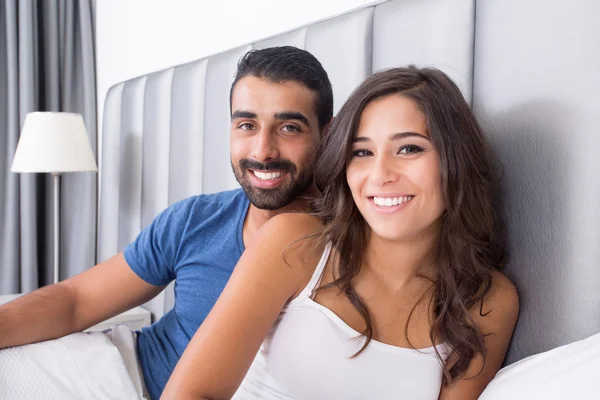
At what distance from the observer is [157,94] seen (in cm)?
223

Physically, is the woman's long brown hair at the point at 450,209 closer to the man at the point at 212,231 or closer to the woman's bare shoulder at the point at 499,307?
the woman's bare shoulder at the point at 499,307

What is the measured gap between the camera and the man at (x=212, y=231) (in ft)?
4.38

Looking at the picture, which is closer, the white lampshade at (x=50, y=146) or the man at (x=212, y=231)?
the man at (x=212, y=231)

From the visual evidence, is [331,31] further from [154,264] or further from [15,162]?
[15,162]

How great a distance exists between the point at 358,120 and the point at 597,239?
427 millimetres

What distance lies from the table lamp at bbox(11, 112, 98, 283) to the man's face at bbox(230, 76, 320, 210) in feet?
4.22

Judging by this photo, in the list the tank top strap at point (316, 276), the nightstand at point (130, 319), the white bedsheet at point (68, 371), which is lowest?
the nightstand at point (130, 319)

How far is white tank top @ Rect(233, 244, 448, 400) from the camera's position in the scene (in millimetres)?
1040

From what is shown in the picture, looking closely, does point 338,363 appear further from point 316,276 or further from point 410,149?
point 410,149

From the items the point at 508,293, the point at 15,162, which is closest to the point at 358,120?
the point at 508,293

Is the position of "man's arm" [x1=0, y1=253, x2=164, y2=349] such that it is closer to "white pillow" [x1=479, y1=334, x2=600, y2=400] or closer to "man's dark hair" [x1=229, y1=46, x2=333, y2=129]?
"man's dark hair" [x1=229, y1=46, x2=333, y2=129]

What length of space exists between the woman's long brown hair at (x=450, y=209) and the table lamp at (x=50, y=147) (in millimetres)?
1578

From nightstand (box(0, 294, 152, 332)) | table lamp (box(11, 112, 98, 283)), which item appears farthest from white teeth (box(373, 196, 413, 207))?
table lamp (box(11, 112, 98, 283))

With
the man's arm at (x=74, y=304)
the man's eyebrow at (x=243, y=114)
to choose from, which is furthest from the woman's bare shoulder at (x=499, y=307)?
the man's arm at (x=74, y=304)
